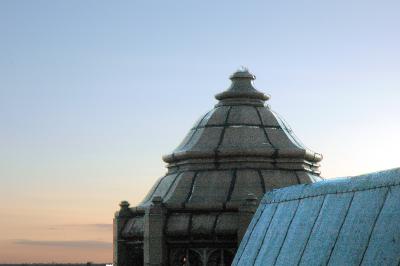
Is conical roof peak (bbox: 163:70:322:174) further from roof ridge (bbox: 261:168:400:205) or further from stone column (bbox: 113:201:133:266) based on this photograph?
roof ridge (bbox: 261:168:400:205)

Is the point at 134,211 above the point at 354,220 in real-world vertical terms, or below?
above

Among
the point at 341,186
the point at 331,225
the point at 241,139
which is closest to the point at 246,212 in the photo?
the point at 241,139

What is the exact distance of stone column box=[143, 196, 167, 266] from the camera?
160 ft

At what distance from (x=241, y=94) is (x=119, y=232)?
1105cm


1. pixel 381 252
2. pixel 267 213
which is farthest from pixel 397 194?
pixel 267 213

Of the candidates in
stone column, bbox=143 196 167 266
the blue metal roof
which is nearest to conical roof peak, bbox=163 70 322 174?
stone column, bbox=143 196 167 266

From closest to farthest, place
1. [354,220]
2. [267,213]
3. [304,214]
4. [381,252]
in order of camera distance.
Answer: [381,252]
[354,220]
[304,214]
[267,213]

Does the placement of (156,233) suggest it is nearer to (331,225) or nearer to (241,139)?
(241,139)

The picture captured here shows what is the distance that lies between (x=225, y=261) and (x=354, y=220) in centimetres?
2597

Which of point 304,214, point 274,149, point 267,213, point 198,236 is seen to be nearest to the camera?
point 304,214

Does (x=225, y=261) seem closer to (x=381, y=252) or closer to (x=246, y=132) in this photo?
(x=246, y=132)

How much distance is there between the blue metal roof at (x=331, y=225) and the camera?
2150 centimetres

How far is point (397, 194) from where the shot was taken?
21703 mm

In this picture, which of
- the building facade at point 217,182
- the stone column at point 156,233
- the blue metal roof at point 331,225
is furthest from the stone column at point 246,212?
the blue metal roof at point 331,225
